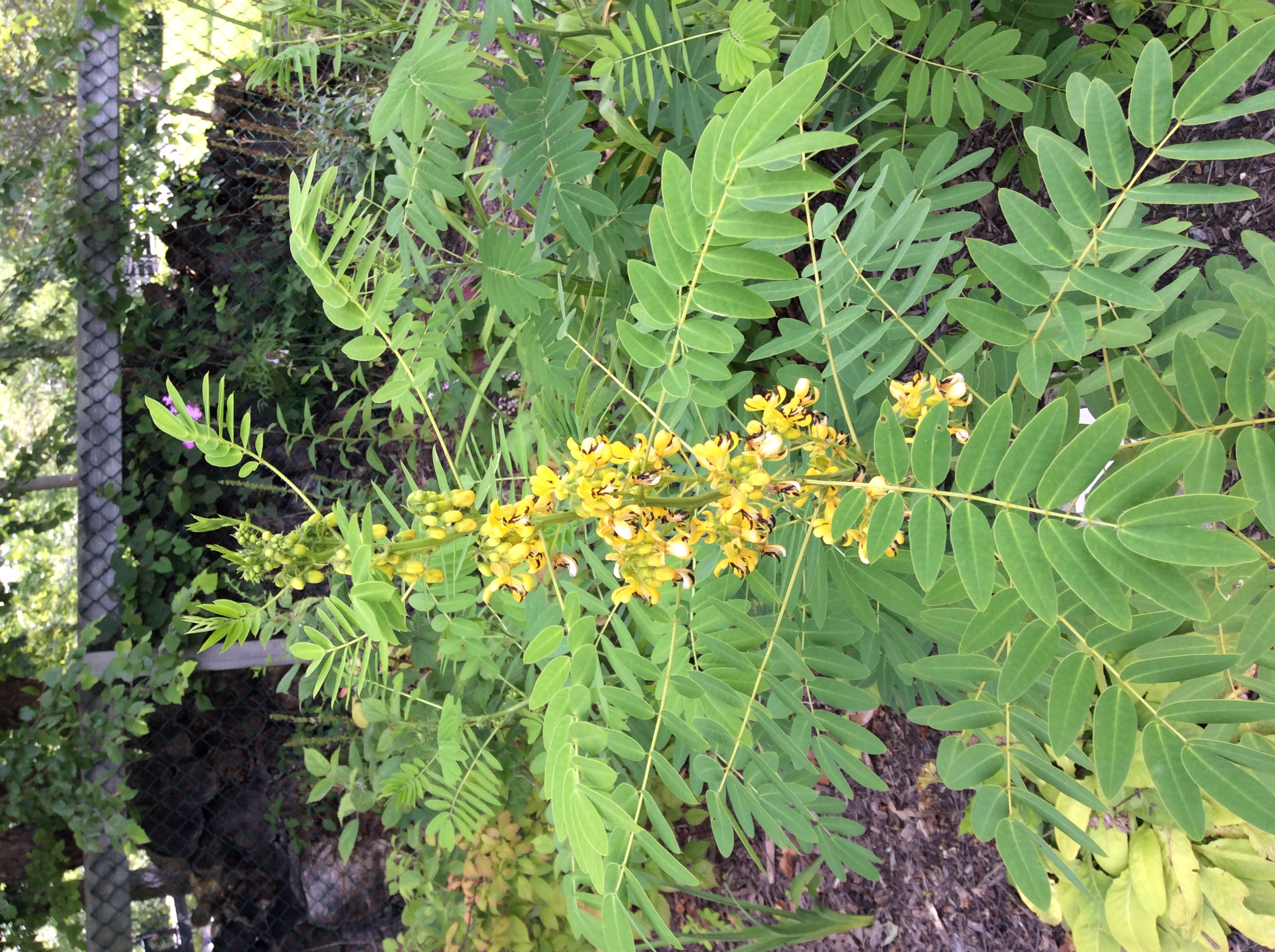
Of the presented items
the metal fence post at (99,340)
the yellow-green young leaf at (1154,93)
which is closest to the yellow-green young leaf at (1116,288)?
the yellow-green young leaf at (1154,93)

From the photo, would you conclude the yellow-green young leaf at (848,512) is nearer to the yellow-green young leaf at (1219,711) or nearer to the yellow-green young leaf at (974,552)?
the yellow-green young leaf at (974,552)

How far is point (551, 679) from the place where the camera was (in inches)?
41.0

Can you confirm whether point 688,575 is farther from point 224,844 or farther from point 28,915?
point 28,915

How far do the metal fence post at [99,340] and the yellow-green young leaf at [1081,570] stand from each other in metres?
3.40

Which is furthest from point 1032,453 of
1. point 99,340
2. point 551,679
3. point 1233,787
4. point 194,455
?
point 99,340

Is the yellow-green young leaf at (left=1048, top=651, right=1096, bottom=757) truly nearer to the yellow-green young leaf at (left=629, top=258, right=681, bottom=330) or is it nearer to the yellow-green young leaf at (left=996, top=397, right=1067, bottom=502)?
the yellow-green young leaf at (left=996, top=397, right=1067, bottom=502)

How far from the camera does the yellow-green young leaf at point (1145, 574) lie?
71 cm

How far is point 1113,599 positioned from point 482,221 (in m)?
1.53

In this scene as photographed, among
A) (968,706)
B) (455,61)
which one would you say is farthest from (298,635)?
(968,706)

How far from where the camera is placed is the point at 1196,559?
683 millimetres

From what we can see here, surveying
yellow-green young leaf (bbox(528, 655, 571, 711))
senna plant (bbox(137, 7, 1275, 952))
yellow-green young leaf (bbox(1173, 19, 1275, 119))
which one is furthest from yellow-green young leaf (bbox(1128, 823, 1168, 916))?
yellow-green young leaf (bbox(1173, 19, 1275, 119))

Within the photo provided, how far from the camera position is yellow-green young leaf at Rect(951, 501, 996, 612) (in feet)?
2.61

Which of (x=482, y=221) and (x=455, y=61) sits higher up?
(x=455, y=61)

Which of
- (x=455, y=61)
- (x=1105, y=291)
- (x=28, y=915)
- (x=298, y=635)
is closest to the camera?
(x=1105, y=291)
